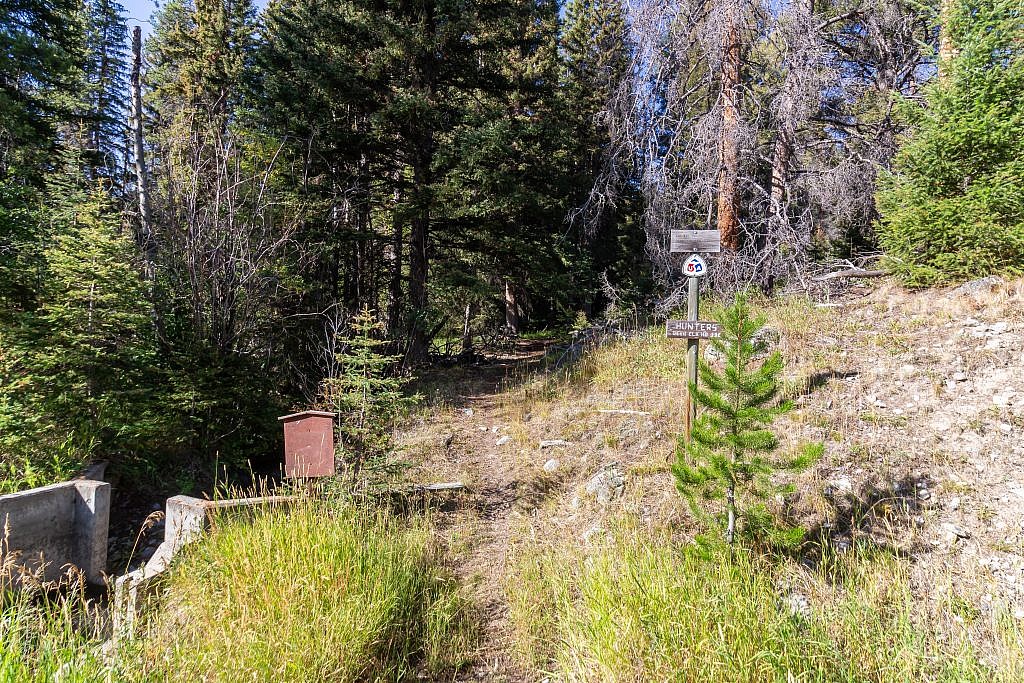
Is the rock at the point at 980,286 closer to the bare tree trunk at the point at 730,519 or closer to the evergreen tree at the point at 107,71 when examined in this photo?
the bare tree trunk at the point at 730,519

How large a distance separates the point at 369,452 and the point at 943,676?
169 inches

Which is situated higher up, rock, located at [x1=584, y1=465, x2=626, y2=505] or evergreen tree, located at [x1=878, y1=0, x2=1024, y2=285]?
evergreen tree, located at [x1=878, y1=0, x2=1024, y2=285]

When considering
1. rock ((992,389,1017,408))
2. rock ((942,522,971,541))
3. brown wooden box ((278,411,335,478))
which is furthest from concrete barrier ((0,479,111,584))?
rock ((992,389,1017,408))

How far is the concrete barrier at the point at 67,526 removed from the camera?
436 cm

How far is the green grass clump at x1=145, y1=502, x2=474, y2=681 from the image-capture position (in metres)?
2.46

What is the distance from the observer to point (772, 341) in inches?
276

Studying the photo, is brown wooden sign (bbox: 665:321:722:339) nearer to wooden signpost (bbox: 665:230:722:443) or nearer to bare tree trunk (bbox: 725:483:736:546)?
wooden signpost (bbox: 665:230:722:443)

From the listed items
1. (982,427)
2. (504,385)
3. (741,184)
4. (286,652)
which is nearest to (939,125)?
(741,184)

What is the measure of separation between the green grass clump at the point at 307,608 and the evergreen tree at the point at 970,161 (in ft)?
26.6

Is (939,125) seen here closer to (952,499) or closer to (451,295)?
(952,499)

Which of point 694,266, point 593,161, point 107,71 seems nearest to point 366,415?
point 694,266

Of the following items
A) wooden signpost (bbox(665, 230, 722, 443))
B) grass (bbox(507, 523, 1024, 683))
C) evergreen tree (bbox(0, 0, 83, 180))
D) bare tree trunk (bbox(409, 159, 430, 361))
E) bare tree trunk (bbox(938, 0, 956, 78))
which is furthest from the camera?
bare tree trunk (bbox(409, 159, 430, 361))

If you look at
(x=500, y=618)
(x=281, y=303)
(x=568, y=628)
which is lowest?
(x=500, y=618)

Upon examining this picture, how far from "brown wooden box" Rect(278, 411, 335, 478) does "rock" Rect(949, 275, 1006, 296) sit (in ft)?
26.8
